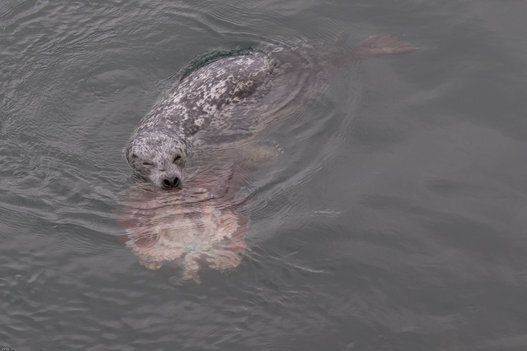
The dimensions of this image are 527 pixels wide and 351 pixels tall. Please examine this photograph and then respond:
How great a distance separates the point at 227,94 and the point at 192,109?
1.62 ft

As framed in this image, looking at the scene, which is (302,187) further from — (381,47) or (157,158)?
(381,47)

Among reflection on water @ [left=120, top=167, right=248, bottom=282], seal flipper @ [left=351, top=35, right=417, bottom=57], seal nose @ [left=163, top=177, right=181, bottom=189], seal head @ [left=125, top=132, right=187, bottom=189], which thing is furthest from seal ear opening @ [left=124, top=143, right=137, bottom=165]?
Answer: seal flipper @ [left=351, top=35, right=417, bottom=57]

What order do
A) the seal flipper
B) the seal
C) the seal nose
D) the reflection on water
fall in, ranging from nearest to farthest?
the reflection on water → the seal nose → the seal → the seal flipper

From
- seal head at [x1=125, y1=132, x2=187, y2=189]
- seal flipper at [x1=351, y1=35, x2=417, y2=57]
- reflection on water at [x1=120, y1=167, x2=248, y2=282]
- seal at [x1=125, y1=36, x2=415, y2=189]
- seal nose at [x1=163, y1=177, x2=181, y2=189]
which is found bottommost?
reflection on water at [x1=120, y1=167, x2=248, y2=282]

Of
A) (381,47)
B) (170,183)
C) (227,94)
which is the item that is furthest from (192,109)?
(381,47)

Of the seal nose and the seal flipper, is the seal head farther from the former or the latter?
the seal flipper

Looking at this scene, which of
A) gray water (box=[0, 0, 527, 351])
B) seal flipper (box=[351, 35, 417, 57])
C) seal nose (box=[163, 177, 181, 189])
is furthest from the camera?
seal flipper (box=[351, 35, 417, 57])

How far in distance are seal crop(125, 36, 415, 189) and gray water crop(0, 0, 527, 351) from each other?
0.30 metres

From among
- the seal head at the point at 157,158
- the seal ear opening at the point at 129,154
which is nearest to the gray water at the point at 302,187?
the seal ear opening at the point at 129,154

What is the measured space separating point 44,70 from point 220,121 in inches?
99.7

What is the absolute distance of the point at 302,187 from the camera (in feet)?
26.0

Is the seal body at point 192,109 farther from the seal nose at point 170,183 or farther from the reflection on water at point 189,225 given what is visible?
the reflection on water at point 189,225

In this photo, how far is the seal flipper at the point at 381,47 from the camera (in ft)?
31.8

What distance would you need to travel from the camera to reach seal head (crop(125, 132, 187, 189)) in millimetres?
8250
